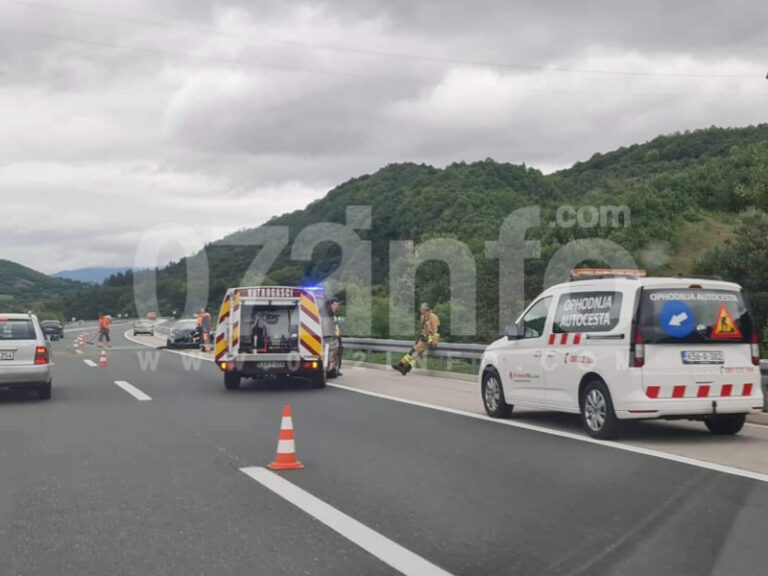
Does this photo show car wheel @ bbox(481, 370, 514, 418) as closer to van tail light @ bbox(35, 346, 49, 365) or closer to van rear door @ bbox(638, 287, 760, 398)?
van rear door @ bbox(638, 287, 760, 398)

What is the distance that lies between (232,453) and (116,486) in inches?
78.6

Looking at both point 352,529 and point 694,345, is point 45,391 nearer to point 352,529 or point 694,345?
point 694,345

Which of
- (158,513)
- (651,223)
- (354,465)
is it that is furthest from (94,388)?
(651,223)

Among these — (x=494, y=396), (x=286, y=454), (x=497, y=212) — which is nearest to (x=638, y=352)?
(x=494, y=396)

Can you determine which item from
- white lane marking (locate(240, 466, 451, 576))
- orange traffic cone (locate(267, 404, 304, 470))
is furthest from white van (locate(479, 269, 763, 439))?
white lane marking (locate(240, 466, 451, 576))

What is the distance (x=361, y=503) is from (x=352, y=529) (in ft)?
2.95

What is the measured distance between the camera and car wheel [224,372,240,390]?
18266 mm

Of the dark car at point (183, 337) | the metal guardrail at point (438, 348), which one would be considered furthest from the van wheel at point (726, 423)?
the dark car at point (183, 337)

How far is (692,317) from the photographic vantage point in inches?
410

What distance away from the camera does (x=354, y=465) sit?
9023 millimetres

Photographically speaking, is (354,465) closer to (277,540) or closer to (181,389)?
(277,540)

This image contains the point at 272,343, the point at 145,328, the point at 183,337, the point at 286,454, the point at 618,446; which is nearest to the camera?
the point at 286,454

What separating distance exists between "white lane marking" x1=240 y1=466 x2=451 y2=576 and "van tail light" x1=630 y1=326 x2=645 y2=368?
4.33 meters

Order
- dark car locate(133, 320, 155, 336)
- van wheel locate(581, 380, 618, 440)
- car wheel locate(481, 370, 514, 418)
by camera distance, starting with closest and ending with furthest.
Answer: van wheel locate(581, 380, 618, 440)
car wheel locate(481, 370, 514, 418)
dark car locate(133, 320, 155, 336)
